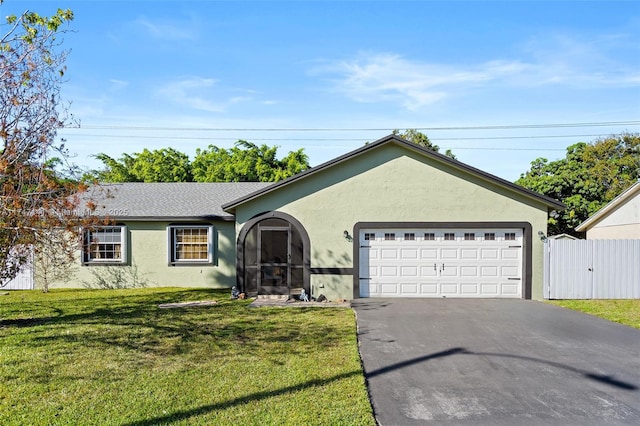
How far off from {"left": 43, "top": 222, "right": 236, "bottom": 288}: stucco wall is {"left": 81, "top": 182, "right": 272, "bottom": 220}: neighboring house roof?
52 cm

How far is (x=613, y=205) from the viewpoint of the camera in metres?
19.3

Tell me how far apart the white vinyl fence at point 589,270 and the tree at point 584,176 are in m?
12.1

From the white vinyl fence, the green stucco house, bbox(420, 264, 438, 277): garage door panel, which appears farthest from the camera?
bbox(420, 264, 438, 277): garage door panel

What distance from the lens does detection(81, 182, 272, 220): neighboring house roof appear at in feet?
52.5

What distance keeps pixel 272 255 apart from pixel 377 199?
3.90 meters

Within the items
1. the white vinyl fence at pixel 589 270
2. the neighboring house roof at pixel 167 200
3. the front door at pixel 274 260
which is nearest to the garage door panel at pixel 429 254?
the white vinyl fence at pixel 589 270

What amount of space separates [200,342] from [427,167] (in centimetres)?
893

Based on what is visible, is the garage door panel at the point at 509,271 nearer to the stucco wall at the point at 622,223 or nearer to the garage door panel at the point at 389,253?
the garage door panel at the point at 389,253

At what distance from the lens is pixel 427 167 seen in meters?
13.5

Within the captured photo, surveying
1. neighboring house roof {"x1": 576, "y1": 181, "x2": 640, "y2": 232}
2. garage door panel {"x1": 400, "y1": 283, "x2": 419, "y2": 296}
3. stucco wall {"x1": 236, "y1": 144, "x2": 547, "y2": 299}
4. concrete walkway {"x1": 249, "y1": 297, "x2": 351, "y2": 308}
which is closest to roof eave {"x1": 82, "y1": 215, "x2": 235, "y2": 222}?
stucco wall {"x1": 236, "y1": 144, "x2": 547, "y2": 299}

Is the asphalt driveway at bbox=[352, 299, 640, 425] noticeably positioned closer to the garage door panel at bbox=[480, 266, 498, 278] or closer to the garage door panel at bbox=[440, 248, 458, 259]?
the garage door panel at bbox=[480, 266, 498, 278]

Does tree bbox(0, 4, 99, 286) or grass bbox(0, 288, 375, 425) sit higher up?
tree bbox(0, 4, 99, 286)

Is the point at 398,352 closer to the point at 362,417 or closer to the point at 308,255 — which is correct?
the point at 362,417

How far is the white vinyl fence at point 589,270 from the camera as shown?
13211 mm
